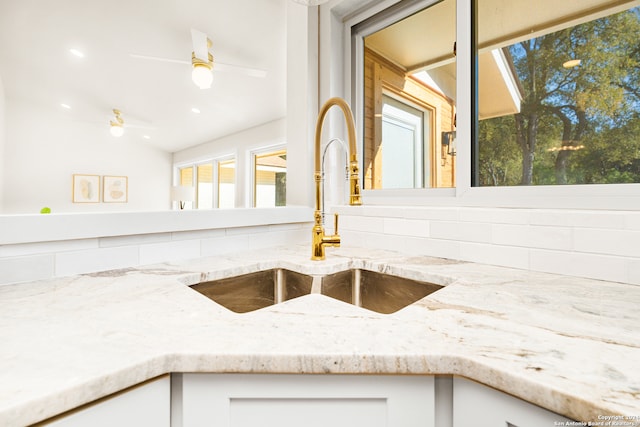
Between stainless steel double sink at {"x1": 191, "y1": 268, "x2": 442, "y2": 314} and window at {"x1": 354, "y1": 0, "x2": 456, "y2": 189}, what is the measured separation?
1.70 ft

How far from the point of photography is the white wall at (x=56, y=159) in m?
0.77

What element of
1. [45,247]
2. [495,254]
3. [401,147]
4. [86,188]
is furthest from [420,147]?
[45,247]

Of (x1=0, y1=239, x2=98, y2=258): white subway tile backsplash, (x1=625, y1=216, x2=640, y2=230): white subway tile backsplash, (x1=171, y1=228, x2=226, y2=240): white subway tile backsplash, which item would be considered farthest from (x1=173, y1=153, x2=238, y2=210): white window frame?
(x1=625, y1=216, x2=640, y2=230): white subway tile backsplash

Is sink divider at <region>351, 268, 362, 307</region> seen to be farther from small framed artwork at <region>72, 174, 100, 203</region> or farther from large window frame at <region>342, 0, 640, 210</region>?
small framed artwork at <region>72, 174, 100, 203</region>

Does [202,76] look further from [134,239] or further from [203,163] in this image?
[134,239]

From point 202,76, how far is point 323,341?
Result: 107 centimetres

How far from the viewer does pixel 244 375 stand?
428mm

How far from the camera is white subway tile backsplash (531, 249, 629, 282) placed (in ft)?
2.56

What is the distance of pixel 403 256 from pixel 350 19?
1208 mm

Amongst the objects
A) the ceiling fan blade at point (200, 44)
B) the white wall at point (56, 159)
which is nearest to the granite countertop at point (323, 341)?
the white wall at point (56, 159)

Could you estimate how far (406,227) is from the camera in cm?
121

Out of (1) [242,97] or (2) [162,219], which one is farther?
(1) [242,97]

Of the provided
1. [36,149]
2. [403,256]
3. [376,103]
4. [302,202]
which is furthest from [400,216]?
[36,149]

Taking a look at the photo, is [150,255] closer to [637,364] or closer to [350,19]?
[637,364]
